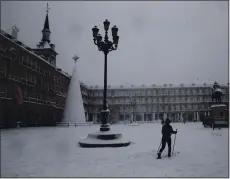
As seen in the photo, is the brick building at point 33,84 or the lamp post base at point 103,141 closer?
the lamp post base at point 103,141

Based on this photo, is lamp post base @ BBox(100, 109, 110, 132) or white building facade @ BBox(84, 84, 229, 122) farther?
white building facade @ BBox(84, 84, 229, 122)

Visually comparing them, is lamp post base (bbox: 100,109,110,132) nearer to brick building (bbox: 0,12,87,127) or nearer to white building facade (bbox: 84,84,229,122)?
brick building (bbox: 0,12,87,127)

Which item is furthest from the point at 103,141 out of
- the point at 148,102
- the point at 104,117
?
the point at 148,102

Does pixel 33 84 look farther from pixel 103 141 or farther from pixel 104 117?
pixel 103 141

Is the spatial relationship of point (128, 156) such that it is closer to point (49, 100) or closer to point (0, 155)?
point (0, 155)

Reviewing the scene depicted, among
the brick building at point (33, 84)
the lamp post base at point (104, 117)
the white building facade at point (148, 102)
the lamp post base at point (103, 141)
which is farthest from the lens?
the white building facade at point (148, 102)

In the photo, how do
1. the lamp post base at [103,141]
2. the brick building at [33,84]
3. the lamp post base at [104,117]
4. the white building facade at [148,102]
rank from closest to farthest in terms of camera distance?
the lamp post base at [103,141], the lamp post base at [104,117], the brick building at [33,84], the white building facade at [148,102]

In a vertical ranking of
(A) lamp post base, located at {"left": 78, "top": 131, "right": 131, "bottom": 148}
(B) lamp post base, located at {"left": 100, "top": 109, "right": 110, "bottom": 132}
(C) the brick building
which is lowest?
(A) lamp post base, located at {"left": 78, "top": 131, "right": 131, "bottom": 148}

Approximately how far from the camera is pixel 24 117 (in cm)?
2416

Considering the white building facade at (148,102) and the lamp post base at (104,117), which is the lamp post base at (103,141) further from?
the white building facade at (148,102)

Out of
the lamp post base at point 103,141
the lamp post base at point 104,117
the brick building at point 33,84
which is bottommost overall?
the lamp post base at point 103,141

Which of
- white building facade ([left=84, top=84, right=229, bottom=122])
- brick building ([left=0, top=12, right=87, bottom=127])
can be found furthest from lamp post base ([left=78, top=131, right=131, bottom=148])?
white building facade ([left=84, top=84, right=229, bottom=122])

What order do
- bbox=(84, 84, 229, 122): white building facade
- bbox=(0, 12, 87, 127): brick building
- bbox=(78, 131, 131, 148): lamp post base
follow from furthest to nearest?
1. bbox=(84, 84, 229, 122): white building facade
2. bbox=(0, 12, 87, 127): brick building
3. bbox=(78, 131, 131, 148): lamp post base

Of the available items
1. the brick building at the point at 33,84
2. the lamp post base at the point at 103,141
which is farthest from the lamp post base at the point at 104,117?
the brick building at the point at 33,84
